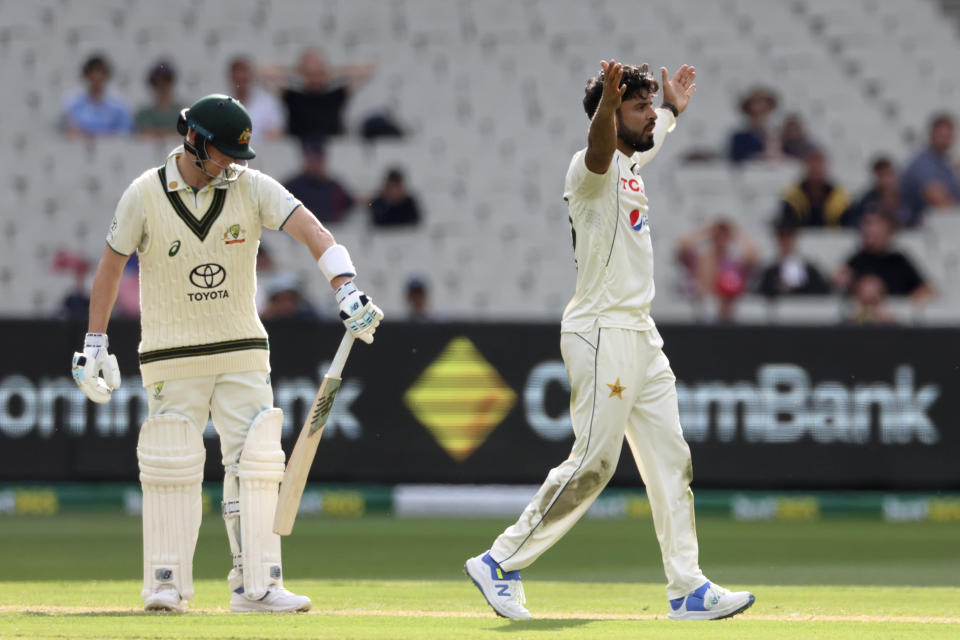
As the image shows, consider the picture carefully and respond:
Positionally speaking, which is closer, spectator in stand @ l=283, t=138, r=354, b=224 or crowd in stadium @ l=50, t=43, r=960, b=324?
crowd in stadium @ l=50, t=43, r=960, b=324

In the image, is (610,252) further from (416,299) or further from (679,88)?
(416,299)

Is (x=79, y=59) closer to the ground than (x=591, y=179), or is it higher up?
higher up

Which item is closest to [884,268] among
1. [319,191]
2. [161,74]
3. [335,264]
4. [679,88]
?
[319,191]

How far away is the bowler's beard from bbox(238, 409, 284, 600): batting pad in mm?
1667

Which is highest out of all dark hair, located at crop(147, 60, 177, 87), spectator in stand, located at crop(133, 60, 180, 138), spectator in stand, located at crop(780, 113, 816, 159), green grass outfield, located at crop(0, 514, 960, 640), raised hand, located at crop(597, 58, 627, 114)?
dark hair, located at crop(147, 60, 177, 87)

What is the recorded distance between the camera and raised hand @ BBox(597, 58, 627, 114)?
5.57 meters

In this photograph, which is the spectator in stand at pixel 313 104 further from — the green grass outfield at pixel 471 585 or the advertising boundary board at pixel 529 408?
the green grass outfield at pixel 471 585

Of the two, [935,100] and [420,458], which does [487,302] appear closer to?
[420,458]

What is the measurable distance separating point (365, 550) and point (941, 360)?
4381 mm

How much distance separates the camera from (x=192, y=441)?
6.15m

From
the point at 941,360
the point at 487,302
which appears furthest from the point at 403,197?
the point at 941,360

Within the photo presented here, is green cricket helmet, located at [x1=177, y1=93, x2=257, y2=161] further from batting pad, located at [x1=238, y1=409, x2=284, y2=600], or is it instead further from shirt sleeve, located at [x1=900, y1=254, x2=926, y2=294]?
shirt sleeve, located at [x1=900, y1=254, x2=926, y2=294]

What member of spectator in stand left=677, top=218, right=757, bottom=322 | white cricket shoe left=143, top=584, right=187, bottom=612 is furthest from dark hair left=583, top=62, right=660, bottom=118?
spectator in stand left=677, top=218, right=757, bottom=322

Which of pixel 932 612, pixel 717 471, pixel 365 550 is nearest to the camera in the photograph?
pixel 932 612
